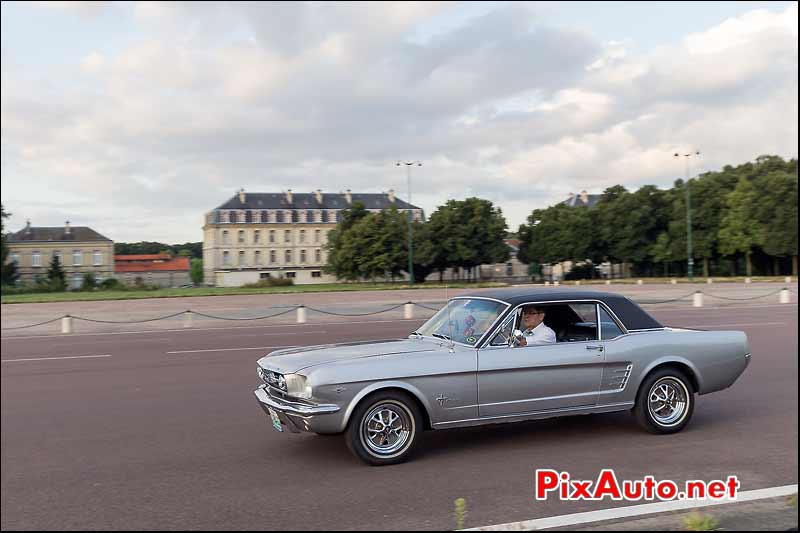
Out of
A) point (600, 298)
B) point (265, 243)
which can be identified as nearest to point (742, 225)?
point (265, 243)

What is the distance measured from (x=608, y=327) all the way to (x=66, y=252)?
72.8 metres

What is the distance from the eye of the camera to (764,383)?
10062mm

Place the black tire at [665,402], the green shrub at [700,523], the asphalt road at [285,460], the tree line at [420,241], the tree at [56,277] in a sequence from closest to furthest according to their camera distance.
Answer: the green shrub at [700,523], the asphalt road at [285,460], the black tire at [665,402], the tree line at [420,241], the tree at [56,277]

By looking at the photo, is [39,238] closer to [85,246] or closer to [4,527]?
[85,246]

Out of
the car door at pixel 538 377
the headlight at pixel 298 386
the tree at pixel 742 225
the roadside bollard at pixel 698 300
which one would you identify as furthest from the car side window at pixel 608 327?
the tree at pixel 742 225

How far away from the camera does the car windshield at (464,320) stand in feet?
21.9

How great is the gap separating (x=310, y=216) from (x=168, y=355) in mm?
48099

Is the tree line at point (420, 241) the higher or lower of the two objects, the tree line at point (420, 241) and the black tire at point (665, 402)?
the higher

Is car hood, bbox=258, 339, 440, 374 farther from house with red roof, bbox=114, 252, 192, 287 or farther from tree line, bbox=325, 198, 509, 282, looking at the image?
house with red roof, bbox=114, 252, 192, 287

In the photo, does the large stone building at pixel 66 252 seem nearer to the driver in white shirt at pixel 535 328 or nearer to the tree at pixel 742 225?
the tree at pixel 742 225

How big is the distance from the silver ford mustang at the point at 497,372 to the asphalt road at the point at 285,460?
33 cm

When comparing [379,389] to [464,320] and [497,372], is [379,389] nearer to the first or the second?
[497,372]

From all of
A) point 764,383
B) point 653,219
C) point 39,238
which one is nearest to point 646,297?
point 764,383

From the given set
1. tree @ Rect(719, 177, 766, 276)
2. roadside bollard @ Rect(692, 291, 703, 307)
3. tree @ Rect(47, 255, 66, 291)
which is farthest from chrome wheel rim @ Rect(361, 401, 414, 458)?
tree @ Rect(719, 177, 766, 276)
